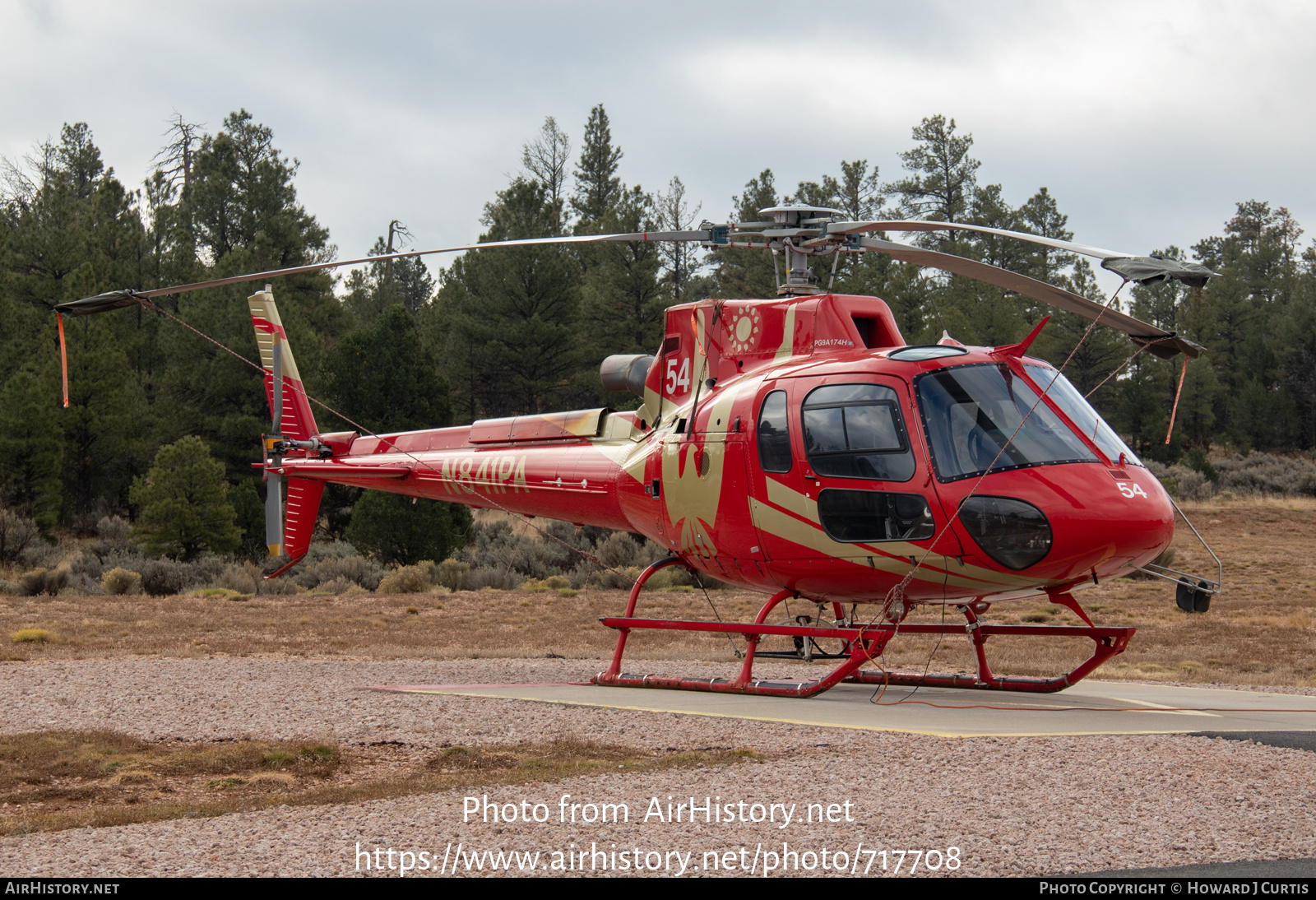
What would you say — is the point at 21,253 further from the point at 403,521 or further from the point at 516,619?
the point at 516,619

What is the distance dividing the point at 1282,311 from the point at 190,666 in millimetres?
54118

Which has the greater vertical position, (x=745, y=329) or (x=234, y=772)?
(x=745, y=329)

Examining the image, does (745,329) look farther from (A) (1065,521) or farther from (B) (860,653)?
(A) (1065,521)

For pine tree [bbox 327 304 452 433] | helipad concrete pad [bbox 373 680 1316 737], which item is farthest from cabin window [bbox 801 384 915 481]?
pine tree [bbox 327 304 452 433]

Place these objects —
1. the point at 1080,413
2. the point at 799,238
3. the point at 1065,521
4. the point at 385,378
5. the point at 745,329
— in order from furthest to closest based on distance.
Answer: the point at 385,378, the point at 745,329, the point at 799,238, the point at 1080,413, the point at 1065,521

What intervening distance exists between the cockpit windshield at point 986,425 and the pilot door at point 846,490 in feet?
0.59

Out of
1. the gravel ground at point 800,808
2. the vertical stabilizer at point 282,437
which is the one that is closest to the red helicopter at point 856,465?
the gravel ground at point 800,808

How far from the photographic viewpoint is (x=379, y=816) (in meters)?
5.53

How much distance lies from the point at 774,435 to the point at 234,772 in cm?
479

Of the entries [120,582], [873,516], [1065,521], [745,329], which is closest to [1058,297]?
[1065,521]

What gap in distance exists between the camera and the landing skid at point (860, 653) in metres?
9.04

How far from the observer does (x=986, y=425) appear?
27.8 ft

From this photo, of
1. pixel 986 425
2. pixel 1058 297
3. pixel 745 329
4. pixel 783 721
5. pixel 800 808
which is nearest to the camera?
pixel 800 808

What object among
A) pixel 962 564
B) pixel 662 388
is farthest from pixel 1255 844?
pixel 662 388
